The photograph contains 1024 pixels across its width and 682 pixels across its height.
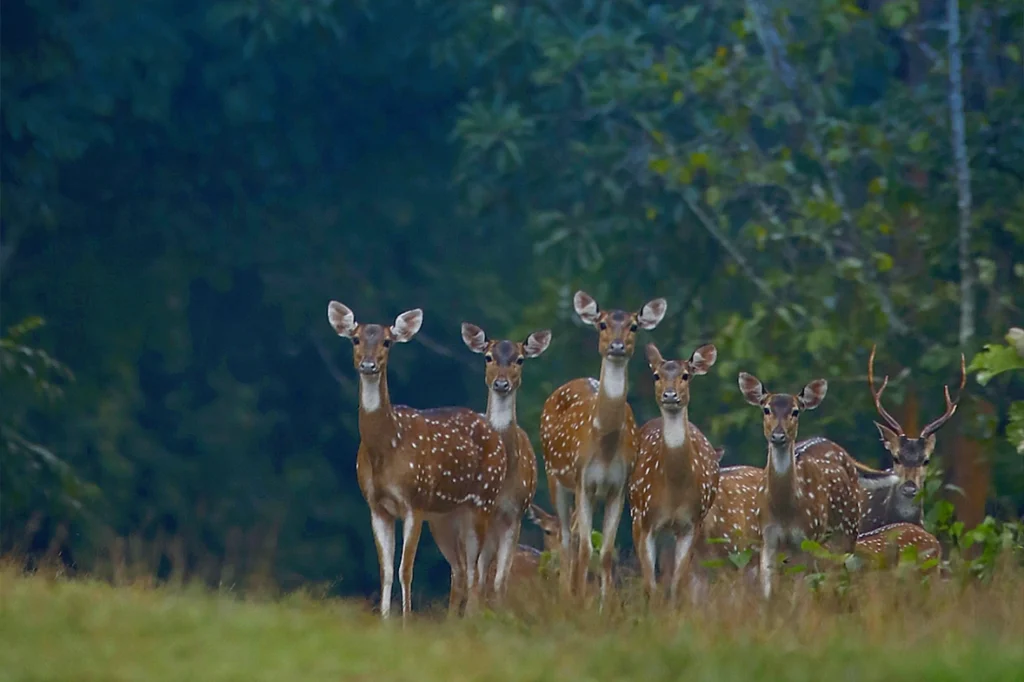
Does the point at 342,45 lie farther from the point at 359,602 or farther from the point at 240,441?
the point at 359,602

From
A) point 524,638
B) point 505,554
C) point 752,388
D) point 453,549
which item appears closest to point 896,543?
point 752,388

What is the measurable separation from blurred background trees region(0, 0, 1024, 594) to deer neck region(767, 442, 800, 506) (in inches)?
65.3

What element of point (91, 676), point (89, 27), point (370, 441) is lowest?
point (91, 676)

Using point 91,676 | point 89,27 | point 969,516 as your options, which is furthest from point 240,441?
point 91,676

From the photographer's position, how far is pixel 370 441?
1198 centimetres

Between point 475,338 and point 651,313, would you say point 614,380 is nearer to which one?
point 651,313

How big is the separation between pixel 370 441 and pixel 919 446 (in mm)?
3756

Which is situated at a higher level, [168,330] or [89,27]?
[89,27]

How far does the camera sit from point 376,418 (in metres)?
12.0

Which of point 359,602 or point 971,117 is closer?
point 359,602

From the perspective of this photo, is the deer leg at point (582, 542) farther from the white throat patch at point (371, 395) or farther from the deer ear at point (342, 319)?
the deer ear at point (342, 319)

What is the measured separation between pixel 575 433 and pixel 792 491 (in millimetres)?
1404

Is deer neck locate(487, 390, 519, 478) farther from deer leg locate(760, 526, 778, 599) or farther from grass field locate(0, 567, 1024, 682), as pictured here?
grass field locate(0, 567, 1024, 682)

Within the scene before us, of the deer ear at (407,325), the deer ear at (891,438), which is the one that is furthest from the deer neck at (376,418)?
the deer ear at (891,438)
